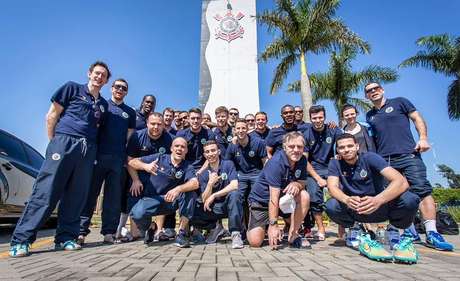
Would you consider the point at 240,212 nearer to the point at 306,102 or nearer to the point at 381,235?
the point at 381,235

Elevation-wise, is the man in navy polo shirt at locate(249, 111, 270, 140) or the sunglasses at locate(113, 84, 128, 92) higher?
the sunglasses at locate(113, 84, 128, 92)

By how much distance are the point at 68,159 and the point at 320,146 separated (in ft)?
11.0

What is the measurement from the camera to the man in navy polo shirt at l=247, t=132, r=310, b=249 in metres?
Result: 3.78

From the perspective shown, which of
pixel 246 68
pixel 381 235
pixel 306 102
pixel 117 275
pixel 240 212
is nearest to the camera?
pixel 117 275

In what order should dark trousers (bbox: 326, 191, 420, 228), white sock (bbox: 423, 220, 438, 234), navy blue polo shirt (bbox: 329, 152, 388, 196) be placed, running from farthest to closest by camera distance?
white sock (bbox: 423, 220, 438, 234) → navy blue polo shirt (bbox: 329, 152, 388, 196) → dark trousers (bbox: 326, 191, 420, 228)

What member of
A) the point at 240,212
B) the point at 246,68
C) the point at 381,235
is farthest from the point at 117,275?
the point at 246,68

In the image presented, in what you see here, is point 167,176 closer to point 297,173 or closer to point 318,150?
point 297,173

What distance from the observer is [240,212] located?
4.10 metres

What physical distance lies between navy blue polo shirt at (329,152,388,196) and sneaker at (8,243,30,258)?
3.21 meters

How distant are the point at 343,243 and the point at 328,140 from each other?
60.3 inches

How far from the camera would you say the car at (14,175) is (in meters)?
4.52

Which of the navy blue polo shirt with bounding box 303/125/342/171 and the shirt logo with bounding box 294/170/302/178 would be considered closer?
the shirt logo with bounding box 294/170/302/178

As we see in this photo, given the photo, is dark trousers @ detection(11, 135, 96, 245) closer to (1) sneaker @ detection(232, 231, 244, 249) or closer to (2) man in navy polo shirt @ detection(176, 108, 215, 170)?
(2) man in navy polo shirt @ detection(176, 108, 215, 170)

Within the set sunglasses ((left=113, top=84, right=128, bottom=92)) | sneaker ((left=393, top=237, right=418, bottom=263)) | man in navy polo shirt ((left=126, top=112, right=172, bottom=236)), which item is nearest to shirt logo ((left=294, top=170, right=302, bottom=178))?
sneaker ((left=393, top=237, right=418, bottom=263))
